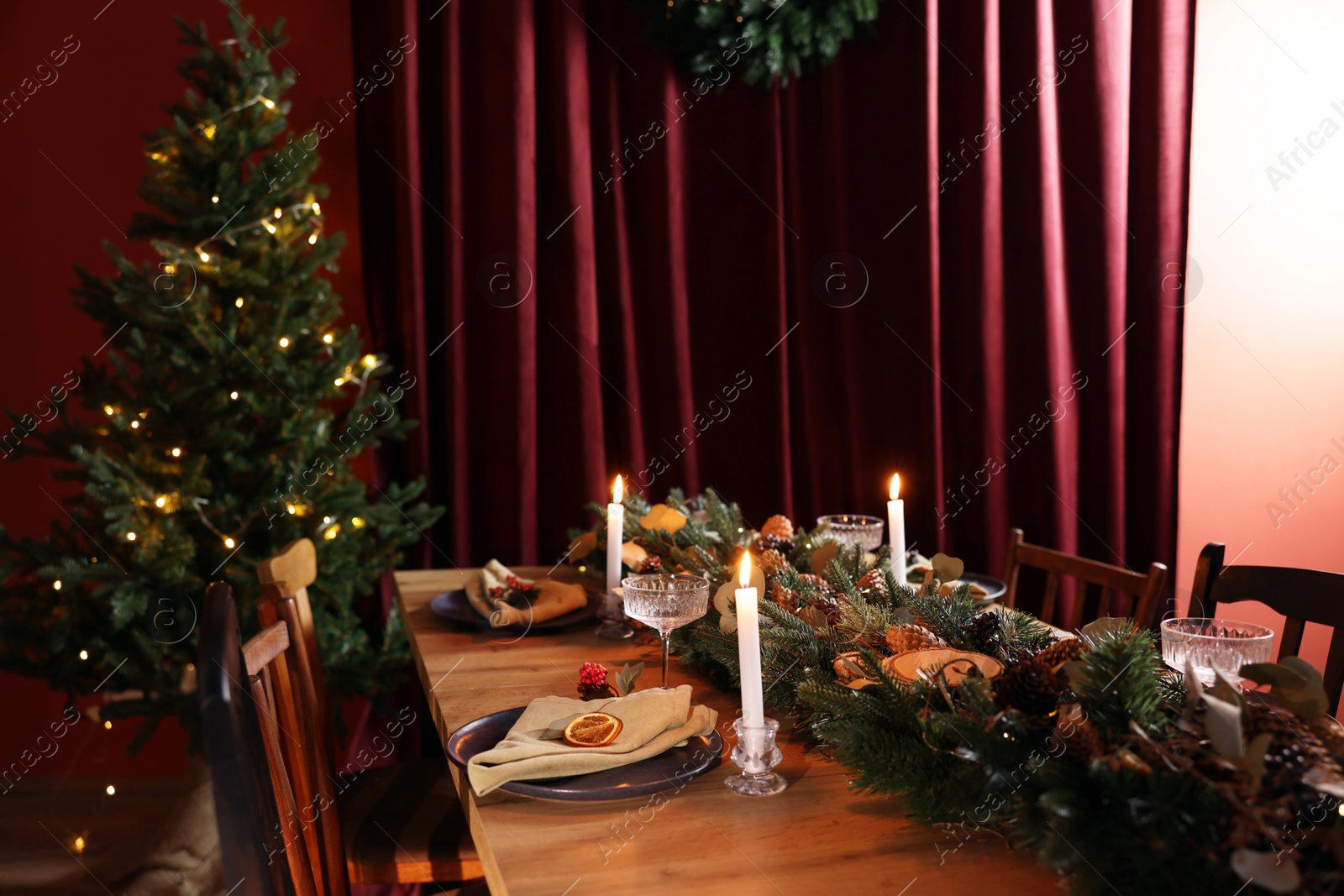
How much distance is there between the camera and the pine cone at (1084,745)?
70 centimetres

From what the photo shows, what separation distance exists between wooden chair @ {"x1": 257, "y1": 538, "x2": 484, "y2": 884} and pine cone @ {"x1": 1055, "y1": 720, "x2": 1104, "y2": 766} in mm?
994

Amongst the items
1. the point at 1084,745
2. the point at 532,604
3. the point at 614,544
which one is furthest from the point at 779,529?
the point at 1084,745

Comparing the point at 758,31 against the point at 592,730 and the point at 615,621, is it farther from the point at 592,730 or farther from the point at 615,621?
the point at 592,730

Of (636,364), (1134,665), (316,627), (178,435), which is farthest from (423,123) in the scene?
(1134,665)

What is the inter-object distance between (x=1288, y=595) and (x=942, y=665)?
85 cm

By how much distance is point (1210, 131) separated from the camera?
284 centimetres

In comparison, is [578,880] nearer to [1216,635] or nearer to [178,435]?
[1216,635]

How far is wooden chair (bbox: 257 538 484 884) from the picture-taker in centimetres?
138

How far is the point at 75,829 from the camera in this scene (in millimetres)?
2621

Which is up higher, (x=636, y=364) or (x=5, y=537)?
(x=636, y=364)

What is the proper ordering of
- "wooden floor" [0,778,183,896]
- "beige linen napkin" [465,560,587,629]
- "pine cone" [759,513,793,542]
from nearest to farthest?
"beige linen napkin" [465,560,587,629] → "pine cone" [759,513,793,542] → "wooden floor" [0,778,183,896]

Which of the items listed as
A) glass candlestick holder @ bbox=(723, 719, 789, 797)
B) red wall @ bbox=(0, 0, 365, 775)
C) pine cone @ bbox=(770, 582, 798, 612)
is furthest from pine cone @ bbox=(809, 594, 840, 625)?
red wall @ bbox=(0, 0, 365, 775)

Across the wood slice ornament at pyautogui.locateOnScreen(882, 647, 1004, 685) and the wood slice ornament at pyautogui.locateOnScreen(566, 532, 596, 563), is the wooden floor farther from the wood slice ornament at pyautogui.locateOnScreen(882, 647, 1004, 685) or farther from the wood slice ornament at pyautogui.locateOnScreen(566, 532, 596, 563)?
the wood slice ornament at pyautogui.locateOnScreen(882, 647, 1004, 685)

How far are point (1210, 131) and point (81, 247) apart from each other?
133 inches
